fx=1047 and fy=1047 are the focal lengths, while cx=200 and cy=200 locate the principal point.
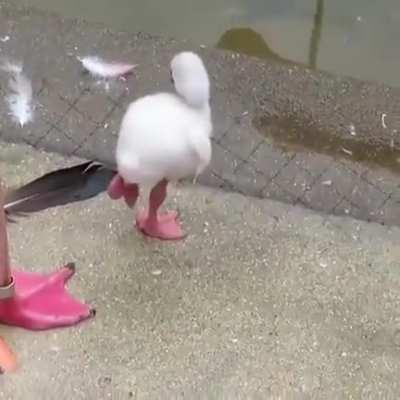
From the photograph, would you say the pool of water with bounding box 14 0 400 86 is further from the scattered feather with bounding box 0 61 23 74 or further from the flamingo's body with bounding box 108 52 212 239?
the flamingo's body with bounding box 108 52 212 239

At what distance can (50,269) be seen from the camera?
1.52 metres

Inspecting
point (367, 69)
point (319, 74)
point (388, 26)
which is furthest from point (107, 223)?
point (388, 26)

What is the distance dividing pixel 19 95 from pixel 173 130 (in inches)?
21.3

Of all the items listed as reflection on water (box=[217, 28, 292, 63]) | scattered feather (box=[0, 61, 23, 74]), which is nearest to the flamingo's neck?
scattered feather (box=[0, 61, 23, 74])

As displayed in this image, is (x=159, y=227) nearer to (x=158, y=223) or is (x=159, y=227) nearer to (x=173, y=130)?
(x=158, y=223)

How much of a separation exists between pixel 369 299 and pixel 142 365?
0.36 m

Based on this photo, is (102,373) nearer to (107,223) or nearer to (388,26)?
(107,223)

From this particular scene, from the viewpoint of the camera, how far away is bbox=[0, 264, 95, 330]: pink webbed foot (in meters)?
1.42

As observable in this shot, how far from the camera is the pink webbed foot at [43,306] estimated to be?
4.64 ft

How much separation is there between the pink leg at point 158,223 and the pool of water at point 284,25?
1.94 feet

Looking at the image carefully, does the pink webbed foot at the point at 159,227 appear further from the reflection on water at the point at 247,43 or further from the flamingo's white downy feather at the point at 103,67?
the reflection on water at the point at 247,43

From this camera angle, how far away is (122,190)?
1508 millimetres

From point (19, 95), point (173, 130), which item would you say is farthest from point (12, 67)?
point (173, 130)

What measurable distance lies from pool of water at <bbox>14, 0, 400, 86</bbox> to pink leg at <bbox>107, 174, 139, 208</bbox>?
65 cm
